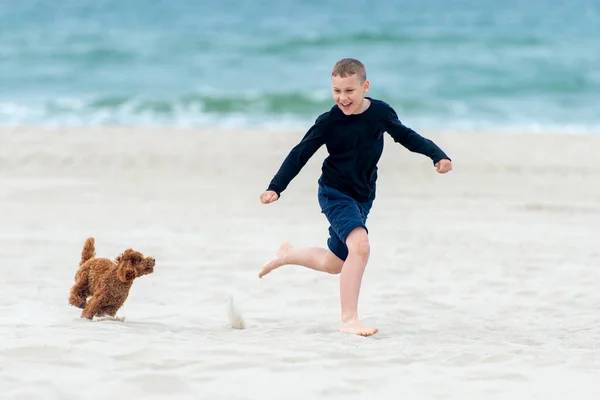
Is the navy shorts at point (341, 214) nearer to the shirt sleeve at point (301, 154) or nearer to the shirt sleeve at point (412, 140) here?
the shirt sleeve at point (301, 154)

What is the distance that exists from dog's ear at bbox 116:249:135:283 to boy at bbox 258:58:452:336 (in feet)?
2.35

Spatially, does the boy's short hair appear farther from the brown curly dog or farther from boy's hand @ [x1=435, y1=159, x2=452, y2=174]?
the brown curly dog

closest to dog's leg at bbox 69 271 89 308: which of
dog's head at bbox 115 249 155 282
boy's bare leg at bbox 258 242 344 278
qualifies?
dog's head at bbox 115 249 155 282

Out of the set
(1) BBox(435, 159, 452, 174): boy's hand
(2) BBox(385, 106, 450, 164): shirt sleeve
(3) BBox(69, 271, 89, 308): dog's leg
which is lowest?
(3) BBox(69, 271, 89, 308): dog's leg

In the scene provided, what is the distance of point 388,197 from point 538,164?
2953 millimetres

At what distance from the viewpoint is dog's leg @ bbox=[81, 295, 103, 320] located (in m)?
4.75

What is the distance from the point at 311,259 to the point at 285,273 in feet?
5.79

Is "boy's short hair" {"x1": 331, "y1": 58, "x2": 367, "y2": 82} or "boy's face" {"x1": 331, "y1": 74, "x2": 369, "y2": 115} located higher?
"boy's short hair" {"x1": 331, "y1": 58, "x2": 367, "y2": 82}

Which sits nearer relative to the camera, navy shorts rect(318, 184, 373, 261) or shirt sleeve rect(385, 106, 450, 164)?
navy shorts rect(318, 184, 373, 261)

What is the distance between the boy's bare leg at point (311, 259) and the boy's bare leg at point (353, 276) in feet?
0.91

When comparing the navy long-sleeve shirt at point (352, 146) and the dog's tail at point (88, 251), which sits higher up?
the navy long-sleeve shirt at point (352, 146)

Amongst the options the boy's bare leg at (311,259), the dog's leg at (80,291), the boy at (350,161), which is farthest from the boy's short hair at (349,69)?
the dog's leg at (80,291)

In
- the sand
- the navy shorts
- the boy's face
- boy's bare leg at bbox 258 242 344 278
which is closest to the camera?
the sand

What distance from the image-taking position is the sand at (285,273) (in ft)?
12.0
